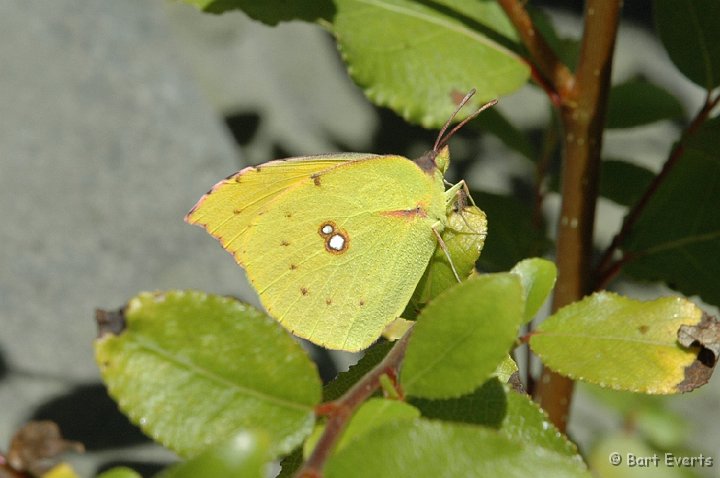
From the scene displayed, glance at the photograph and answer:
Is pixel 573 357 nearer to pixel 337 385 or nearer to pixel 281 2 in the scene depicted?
pixel 337 385

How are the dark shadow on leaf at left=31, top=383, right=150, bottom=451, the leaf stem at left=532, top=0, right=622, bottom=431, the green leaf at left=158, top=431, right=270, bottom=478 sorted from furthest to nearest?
the dark shadow on leaf at left=31, top=383, right=150, bottom=451 < the leaf stem at left=532, top=0, right=622, bottom=431 < the green leaf at left=158, top=431, right=270, bottom=478

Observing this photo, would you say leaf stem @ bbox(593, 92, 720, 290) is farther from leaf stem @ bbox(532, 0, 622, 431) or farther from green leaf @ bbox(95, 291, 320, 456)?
green leaf @ bbox(95, 291, 320, 456)

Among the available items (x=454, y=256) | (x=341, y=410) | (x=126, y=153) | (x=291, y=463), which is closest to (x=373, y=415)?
(x=341, y=410)

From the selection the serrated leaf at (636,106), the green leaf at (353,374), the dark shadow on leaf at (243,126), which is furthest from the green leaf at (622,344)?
the dark shadow on leaf at (243,126)

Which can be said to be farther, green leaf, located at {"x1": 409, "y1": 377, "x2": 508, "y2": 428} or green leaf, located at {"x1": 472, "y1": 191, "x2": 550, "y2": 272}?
green leaf, located at {"x1": 472, "y1": 191, "x2": 550, "y2": 272}

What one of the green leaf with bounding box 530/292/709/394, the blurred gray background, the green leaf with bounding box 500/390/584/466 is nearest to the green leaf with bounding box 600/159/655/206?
the green leaf with bounding box 530/292/709/394

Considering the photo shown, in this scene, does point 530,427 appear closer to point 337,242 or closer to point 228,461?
point 228,461
